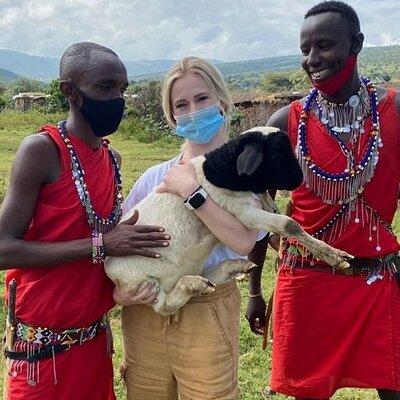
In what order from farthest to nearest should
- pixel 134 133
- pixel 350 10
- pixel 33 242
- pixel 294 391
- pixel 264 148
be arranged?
pixel 134 133
pixel 294 391
pixel 350 10
pixel 264 148
pixel 33 242

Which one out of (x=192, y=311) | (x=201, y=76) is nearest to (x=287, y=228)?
(x=192, y=311)

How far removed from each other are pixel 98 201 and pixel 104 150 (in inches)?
10.5

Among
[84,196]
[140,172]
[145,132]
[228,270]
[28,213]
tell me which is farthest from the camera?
[145,132]

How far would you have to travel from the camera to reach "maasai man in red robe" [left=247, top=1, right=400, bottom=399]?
284 cm

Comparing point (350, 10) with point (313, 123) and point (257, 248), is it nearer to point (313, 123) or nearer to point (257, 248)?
point (313, 123)

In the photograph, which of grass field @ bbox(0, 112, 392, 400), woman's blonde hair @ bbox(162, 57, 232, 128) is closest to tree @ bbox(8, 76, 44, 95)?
grass field @ bbox(0, 112, 392, 400)

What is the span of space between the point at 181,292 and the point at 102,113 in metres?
0.78

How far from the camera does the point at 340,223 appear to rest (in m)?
2.91

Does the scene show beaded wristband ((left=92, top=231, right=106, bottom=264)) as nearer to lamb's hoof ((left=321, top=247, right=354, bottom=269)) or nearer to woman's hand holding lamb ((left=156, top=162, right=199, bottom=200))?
woman's hand holding lamb ((left=156, top=162, right=199, bottom=200))

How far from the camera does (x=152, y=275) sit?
2.54 m

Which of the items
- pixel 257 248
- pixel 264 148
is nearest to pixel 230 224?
pixel 264 148

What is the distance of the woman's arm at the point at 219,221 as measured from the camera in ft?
8.33

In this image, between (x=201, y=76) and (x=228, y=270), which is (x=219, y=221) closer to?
(x=228, y=270)

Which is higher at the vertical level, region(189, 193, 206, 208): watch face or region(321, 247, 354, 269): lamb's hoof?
region(189, 193, 206, 208): watch face
